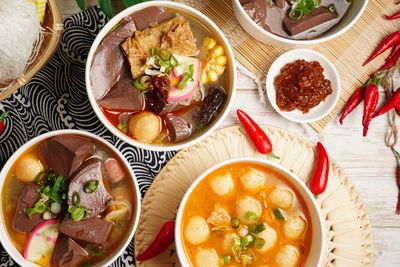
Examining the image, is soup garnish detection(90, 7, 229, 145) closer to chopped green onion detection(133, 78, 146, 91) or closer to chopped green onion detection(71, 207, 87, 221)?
chopped green onion detection(133, 78, 146, 91)

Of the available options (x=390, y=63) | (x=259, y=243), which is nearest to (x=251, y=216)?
(x=259, y=243)

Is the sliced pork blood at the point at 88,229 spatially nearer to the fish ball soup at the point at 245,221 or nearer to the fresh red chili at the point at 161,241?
the fresh red chili at the point at 161,241

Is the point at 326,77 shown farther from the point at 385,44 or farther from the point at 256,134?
the point at 256,134

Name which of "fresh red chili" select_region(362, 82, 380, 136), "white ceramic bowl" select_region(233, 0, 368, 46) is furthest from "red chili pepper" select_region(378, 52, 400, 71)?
"white ceramic bowl" select_region(233, 0, 368, 46)

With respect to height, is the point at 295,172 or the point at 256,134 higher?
the point at 256,134

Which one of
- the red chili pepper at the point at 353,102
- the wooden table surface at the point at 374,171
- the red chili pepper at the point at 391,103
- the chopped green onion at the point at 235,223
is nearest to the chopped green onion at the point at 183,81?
the chopped green onion at the point at 235,223

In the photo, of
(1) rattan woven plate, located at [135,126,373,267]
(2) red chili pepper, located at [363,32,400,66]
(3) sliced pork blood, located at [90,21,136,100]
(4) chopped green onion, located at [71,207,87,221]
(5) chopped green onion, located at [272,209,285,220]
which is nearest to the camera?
(4) chopped green onion, located at [71,207,87,221]

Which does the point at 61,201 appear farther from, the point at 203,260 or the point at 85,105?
the point at 203,260
